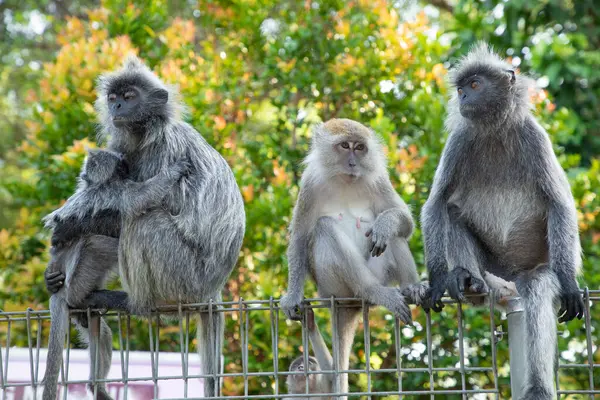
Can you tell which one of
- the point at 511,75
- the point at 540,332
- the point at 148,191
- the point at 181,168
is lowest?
the point at 540,332

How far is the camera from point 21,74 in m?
12.9

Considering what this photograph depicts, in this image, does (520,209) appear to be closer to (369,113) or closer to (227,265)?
(227,265)

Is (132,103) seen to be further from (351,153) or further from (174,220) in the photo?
(351,153)

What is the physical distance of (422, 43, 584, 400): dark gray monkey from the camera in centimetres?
446

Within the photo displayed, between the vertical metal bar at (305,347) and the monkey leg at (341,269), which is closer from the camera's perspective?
the vertical metal bar at (305,347)

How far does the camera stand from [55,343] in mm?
4332

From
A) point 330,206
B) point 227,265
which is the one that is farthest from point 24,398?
point 330,206

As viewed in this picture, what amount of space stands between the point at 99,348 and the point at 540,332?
2245 millimetres

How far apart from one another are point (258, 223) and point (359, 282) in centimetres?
235

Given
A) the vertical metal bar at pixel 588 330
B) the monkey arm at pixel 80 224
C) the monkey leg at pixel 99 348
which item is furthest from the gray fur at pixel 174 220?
the vertical metal bar at pixel 588 330

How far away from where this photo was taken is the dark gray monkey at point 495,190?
4.46 m

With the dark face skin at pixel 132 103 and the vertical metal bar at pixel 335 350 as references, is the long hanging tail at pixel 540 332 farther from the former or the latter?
the dark face skin at pixel 132 103

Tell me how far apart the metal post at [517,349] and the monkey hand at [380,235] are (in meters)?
0.77

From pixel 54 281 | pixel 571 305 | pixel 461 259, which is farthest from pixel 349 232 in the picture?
pixel 54 281
